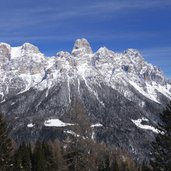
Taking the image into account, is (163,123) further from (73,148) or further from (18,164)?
(18,164)

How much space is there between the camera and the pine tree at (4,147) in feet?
181

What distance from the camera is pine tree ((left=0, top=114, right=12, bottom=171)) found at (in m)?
55.3

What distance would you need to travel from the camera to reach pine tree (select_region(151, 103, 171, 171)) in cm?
4794

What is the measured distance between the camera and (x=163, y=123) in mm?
48688

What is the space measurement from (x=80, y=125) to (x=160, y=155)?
960cm

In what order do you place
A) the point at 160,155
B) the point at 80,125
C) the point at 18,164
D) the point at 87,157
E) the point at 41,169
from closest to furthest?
the point at 160,155
the point at 80,125
the point at 87,157
the point at 18,164
the point at 41,169

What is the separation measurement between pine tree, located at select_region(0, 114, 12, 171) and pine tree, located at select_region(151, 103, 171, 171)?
57.8 ft

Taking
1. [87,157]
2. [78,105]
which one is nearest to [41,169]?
[87,157]

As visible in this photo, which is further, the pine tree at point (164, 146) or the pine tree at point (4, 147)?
the pine tree at point (4, 147)

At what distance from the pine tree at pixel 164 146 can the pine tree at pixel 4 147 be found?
57.8ft

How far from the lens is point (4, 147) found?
56281mm

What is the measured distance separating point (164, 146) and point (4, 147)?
1911 cm

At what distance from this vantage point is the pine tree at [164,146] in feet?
157

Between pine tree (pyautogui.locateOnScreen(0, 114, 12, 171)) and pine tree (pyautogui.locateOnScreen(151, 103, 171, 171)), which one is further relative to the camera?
pine tree (pyautogui.locateOnScreen(0, 114, 12, 171))
